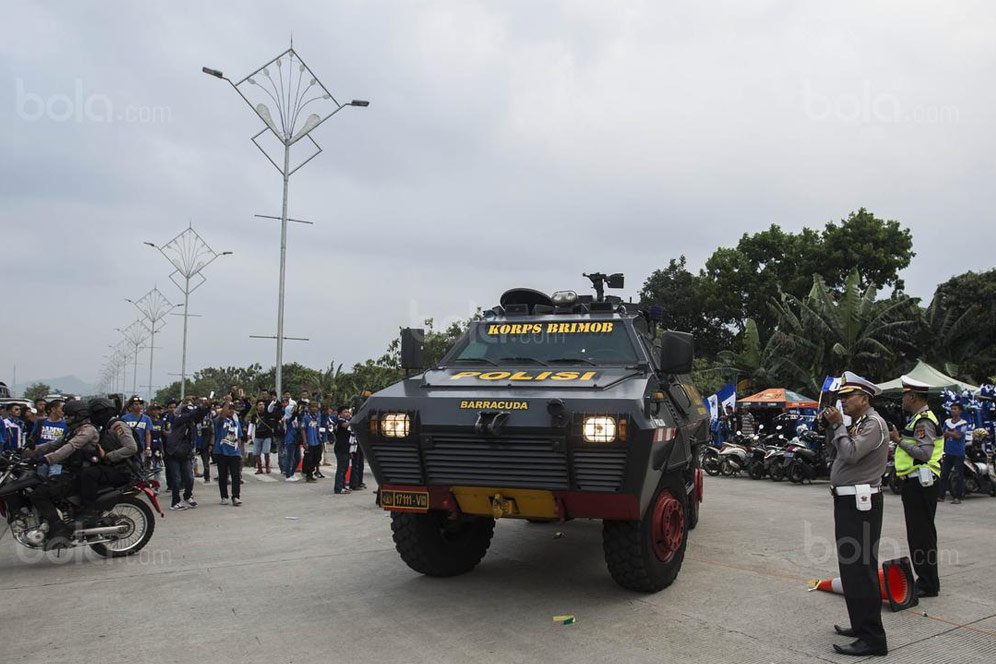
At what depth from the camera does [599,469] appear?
16.8 feet

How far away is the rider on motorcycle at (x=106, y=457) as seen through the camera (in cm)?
742

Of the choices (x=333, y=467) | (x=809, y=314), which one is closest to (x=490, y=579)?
(x=333, y=467)

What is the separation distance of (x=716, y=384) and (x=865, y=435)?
25.0m

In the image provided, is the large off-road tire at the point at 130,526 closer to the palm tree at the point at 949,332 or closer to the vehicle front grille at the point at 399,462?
the vehicle front grille at the point at 399,462

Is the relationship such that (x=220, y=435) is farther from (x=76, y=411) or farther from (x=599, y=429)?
(x=599, y=429)

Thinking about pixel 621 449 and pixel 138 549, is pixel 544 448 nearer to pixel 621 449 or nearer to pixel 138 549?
pixel 621 449

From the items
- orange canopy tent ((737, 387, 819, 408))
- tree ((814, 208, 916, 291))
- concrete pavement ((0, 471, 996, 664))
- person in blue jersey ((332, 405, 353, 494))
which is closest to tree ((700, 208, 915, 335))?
tree ((814, 208, 916, 291))

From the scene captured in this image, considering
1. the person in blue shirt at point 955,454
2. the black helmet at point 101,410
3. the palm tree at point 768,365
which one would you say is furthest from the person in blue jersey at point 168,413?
the palm tree at point 768,365

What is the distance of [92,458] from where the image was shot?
7.46 m

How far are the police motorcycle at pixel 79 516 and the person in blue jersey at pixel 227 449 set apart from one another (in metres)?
3.12

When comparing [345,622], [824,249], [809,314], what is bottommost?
[345,622]

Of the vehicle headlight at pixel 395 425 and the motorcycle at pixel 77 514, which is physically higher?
the vehicle headlight at pixel 395 425

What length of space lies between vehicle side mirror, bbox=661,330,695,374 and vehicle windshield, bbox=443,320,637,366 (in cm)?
52

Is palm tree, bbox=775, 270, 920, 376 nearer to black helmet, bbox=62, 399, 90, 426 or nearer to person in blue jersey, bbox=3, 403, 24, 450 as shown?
person in blue jersey, bbox=3, 403, 24, 450
